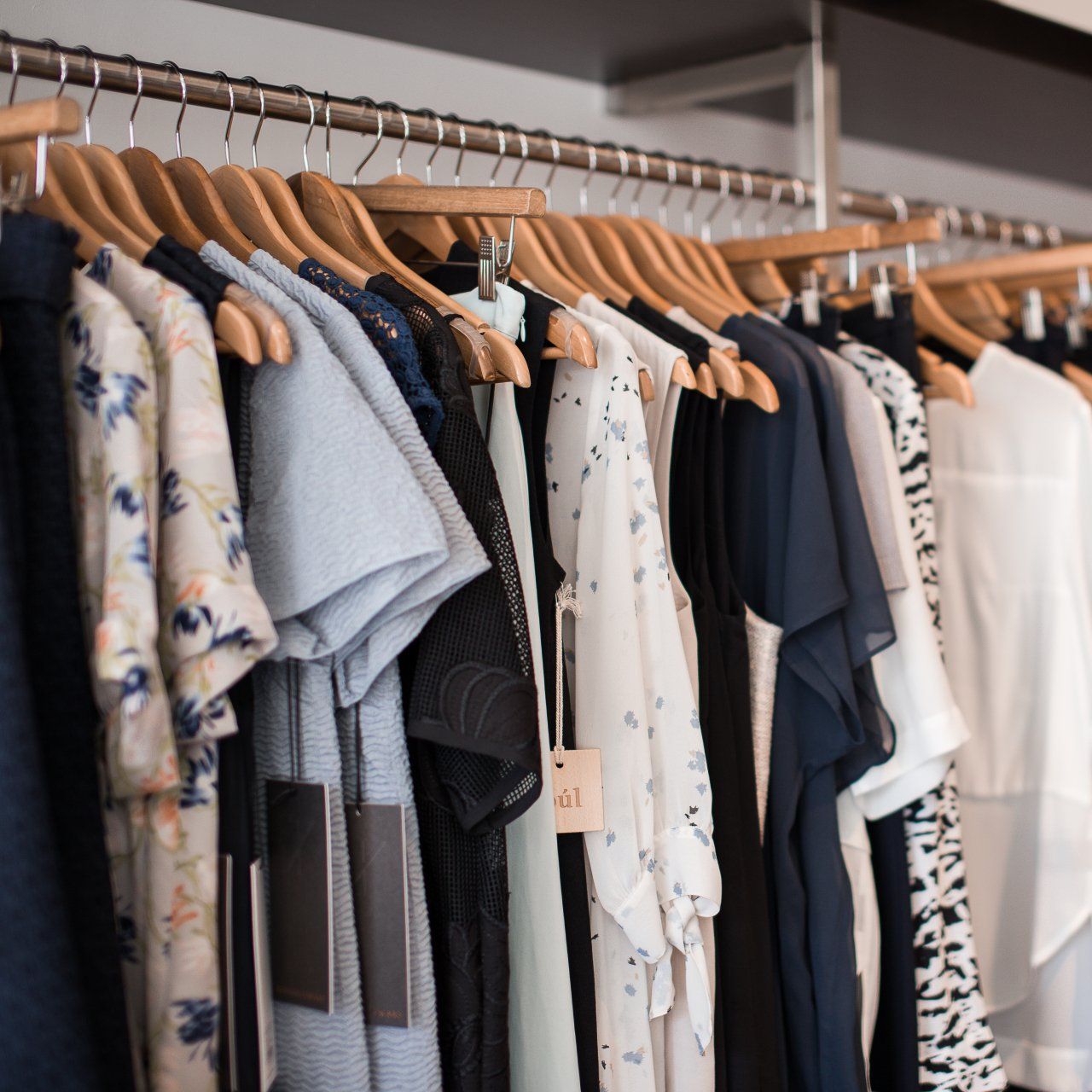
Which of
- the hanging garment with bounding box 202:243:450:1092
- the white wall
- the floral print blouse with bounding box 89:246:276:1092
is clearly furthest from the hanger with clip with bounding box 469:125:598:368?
the white wall

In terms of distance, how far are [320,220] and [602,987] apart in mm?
719

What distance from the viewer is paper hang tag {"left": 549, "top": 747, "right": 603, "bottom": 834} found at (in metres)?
Result: 0.99

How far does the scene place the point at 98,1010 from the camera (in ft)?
2.36

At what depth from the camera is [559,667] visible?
1.00 m

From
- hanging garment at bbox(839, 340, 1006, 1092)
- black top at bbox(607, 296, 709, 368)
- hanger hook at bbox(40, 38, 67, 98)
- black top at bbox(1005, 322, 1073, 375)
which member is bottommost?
hanging garment at bbox(839, 340, 1006, 1092)

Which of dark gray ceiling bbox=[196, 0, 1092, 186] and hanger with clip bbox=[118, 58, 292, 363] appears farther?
dark gray ceiling bbox=[196, 0, 1092, 186]

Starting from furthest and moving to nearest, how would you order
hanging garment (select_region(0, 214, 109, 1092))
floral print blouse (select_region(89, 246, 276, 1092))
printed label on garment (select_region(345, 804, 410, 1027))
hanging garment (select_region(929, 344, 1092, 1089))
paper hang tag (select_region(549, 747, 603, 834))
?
1. hanging garment (select_region(929, 344, 1092, 1089))
2. paper hang tag (select_region(549, 747, 603, 834))
3. printed label on garment (select_region(345, 804, 410, 1027))
4. floral print blouse (select_region(89, 246, 276, 1092))
5. hanging garment (select_region(0, 214, 109, 1092))

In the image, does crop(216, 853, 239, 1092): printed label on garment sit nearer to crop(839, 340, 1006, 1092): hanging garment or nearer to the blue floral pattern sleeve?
the blue floral pattern sleeve

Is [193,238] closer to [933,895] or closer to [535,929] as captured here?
[535,929]

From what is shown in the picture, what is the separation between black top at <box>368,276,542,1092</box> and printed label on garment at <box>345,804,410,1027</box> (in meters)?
0.05

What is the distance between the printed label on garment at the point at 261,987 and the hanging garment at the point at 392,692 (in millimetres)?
81

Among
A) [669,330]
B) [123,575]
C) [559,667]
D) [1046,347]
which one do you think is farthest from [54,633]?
[1046,347]

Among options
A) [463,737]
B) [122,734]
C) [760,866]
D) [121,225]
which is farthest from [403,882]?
[121,225]

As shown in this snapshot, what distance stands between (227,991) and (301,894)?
8 centimetres
